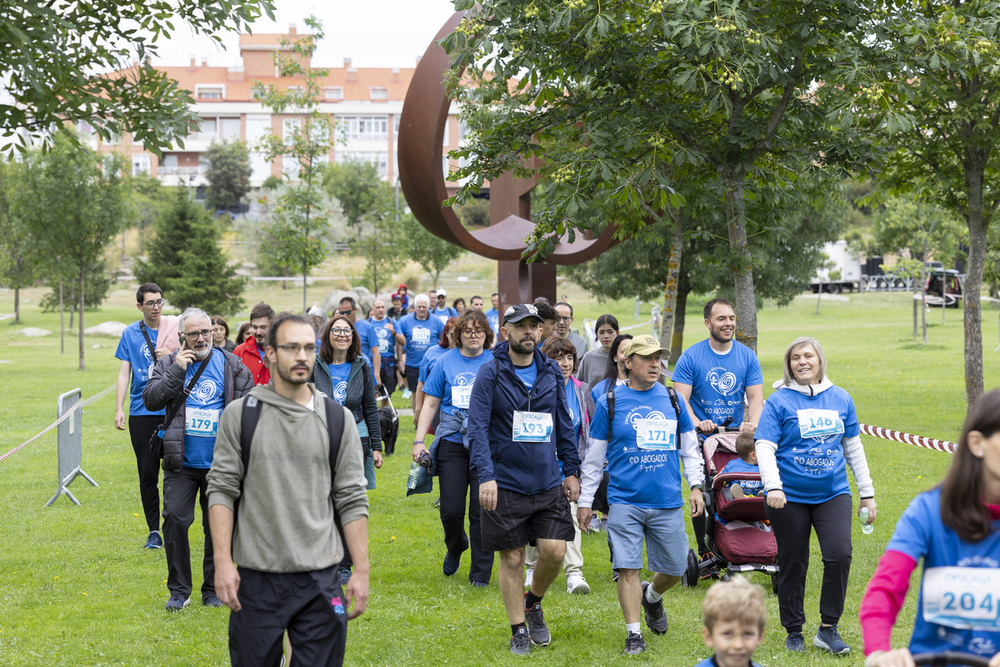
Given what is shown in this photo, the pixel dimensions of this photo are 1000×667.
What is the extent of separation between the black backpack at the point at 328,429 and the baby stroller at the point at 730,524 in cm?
339

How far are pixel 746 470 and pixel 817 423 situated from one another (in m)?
1.29

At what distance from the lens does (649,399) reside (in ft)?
19.0

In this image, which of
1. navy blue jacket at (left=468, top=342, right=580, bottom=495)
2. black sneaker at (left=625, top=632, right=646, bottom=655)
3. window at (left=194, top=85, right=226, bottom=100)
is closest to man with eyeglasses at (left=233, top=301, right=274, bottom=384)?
navy blue jacket at (left=468, top=342, right=580, bottom=495)

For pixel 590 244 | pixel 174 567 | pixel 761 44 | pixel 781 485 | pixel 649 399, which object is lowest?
pixel 174 567

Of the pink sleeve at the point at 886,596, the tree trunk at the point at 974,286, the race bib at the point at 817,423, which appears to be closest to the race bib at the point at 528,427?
Answer: the race bib at the point at 817,423

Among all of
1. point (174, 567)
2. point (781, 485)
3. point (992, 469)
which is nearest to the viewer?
point (992, 469)

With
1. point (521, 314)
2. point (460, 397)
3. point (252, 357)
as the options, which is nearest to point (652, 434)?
point (521, 314)

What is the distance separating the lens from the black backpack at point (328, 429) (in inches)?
151

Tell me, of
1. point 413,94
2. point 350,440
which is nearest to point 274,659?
point 350,440

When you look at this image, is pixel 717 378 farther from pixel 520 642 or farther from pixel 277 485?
pixel 277 485

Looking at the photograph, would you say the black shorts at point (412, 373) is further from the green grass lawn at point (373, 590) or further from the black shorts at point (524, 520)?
the black shorts at point (524, 520)

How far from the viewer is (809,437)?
549cm

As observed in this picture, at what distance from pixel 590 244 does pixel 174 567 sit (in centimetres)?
1133

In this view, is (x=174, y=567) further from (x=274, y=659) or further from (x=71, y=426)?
(x=71, y=426)
